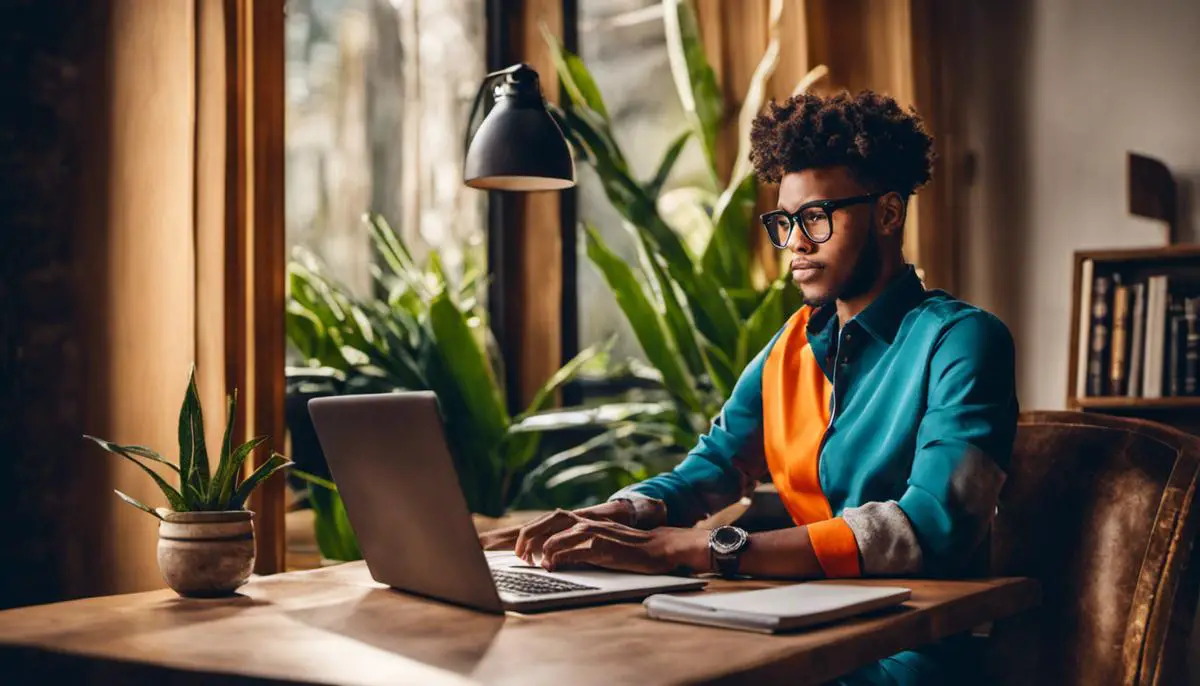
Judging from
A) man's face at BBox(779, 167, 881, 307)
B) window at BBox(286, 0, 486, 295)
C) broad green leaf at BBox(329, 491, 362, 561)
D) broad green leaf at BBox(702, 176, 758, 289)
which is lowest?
broad green leaf at BBox(329, 491, 362, 561)

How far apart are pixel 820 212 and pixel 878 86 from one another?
2429mm

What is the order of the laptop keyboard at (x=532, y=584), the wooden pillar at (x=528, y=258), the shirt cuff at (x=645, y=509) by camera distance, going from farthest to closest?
the wooden pillar at (x=528, y=258)
the shirt cuff at (x=645, y=509)
the laptop keyboard at (x=532, y=584)

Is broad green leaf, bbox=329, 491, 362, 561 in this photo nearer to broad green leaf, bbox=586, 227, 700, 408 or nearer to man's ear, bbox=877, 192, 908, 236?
broad green leaf, bbox=586, 227, 700, 408

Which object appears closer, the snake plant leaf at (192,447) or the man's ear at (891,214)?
the snake plant leaf at (192,447)

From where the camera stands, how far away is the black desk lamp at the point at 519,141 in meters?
2.00

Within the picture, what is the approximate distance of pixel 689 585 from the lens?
148 centimetres

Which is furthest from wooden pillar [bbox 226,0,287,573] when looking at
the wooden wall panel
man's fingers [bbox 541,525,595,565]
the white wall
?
the white wall

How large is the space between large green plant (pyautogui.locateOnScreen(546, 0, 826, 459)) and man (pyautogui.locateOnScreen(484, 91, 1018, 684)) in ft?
4.19

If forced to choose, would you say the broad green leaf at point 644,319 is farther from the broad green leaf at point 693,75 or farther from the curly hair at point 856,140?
the curly hair at point 856,140

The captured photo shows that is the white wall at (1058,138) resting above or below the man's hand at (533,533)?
above

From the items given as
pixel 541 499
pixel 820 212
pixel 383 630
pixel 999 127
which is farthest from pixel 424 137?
pixel 383 630

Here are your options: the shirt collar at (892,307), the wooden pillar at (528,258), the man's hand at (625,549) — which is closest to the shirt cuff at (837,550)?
the man's hand at (625,549)

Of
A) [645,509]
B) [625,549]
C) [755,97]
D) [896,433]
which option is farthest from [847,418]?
[755,97]

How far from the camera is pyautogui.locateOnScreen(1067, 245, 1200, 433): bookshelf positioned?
3203 mm
